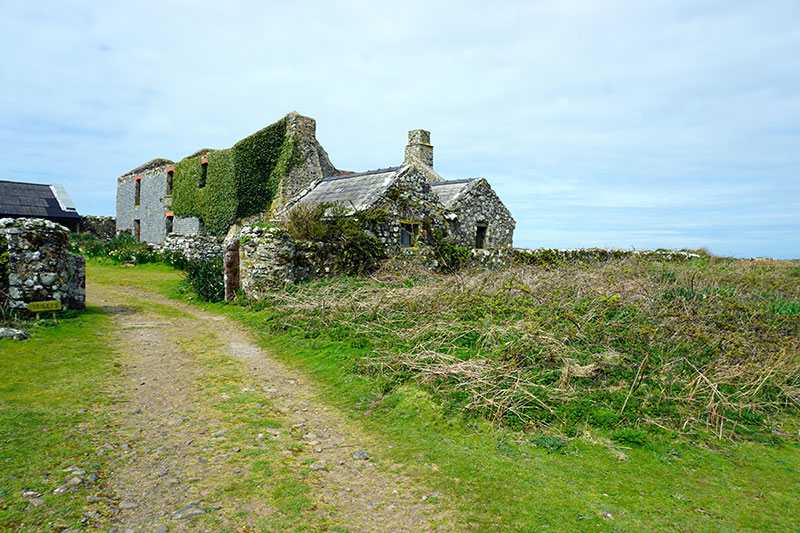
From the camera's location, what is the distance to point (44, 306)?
10672mm

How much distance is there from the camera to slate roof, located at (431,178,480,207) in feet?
66.0

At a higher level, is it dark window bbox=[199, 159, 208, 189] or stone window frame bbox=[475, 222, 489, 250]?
dark window bbox=[199, 159, 208, 189]

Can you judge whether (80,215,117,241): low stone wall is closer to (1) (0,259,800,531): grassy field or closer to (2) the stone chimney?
(2) the stone chimney

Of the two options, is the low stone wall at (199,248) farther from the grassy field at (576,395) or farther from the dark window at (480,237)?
the grassy field at (576,395)

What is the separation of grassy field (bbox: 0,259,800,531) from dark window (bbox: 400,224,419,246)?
5894mm

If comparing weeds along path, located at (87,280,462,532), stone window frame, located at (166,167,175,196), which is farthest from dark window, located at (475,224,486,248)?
stone window frame, located at (166,167,175,196)

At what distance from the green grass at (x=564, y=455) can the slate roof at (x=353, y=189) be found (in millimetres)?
7655

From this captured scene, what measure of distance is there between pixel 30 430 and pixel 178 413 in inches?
60.1

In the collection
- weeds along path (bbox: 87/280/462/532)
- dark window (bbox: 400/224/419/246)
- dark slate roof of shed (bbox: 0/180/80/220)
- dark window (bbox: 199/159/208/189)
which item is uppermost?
dark window (bbox: 199/159/208/189)

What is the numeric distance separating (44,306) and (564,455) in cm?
1153

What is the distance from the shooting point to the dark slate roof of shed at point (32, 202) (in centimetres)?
3083

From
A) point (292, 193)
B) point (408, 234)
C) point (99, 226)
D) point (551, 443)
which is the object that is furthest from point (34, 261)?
point (99, 226)

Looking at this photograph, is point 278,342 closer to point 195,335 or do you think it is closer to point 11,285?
point 195,335

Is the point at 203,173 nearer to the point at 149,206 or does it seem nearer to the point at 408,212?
the point at 149,206
